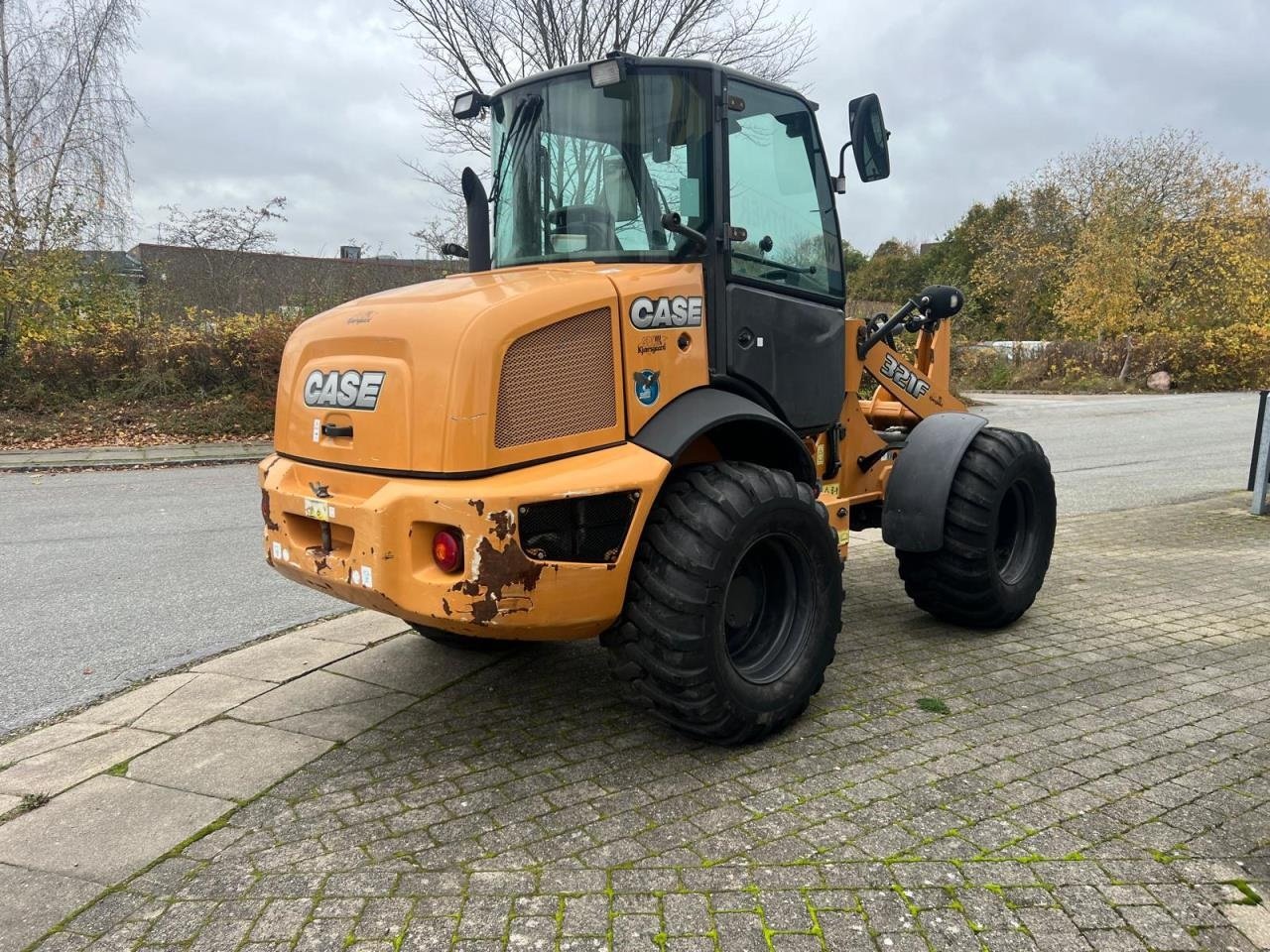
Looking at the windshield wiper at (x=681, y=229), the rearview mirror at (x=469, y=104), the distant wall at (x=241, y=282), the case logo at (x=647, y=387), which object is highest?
the distant wall at (x=241, y=282)

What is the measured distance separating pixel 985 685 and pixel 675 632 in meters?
1.82

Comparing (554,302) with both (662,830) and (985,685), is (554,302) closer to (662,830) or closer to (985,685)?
(662,830)

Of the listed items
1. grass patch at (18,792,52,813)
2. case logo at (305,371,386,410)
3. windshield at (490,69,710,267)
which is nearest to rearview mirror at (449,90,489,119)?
windshield at (490,69,710,267)

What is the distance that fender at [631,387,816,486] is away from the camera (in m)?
3.35

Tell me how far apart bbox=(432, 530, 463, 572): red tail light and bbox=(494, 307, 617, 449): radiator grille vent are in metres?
0.33

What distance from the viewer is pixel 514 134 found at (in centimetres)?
402

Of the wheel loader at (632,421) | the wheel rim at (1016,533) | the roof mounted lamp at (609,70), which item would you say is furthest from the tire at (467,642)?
the wheel rim at (1016,533)

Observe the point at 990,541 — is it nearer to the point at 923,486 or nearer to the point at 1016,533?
the point at 923,486

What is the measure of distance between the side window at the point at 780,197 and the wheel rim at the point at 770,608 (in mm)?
1177

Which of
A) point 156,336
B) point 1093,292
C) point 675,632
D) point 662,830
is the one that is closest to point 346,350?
point 675,632

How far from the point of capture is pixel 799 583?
382cm

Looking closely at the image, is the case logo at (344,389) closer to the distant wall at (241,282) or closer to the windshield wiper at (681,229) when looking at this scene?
the windshield wiper at (681,229)

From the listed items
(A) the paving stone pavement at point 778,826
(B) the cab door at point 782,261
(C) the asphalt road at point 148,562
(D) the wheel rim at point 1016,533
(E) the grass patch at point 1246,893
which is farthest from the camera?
(D) the wheel rim at point 1016,533

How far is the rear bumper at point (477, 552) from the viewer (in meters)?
2.89
